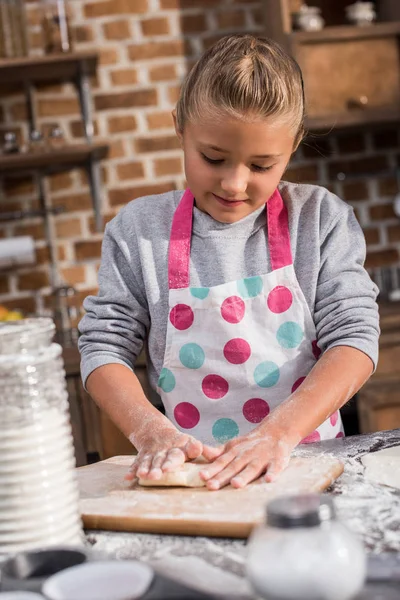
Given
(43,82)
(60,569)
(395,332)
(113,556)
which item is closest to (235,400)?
(113,556)

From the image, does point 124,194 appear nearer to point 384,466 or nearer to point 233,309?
point 233,309

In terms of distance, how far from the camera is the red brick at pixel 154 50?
116 inches

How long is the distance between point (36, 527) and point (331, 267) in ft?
2.50

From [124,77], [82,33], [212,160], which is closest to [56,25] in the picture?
[82,33]

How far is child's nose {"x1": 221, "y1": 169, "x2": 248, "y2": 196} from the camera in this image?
1350 mm

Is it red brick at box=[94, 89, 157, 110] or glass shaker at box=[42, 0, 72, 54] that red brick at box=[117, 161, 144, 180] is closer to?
red brick at box=[94, 89, 157, 110]

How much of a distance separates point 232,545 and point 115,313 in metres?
0.65

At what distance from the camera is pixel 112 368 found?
1441 millimetres

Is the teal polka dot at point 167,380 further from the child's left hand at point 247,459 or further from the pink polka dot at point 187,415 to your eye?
the child's left hand at point 247,459

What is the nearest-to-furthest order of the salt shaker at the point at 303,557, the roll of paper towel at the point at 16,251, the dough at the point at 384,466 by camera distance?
the salt shaker at the point at 303,557
the dough at the point at 384,466
the roll of paper towel at the point at 16,251

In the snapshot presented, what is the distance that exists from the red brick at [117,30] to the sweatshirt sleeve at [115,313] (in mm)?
1534

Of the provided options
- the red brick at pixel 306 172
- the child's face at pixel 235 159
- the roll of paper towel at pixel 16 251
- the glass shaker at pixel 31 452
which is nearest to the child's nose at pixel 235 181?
the child's face at pixel 235 159

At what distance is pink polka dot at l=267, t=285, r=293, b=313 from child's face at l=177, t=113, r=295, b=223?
149mm

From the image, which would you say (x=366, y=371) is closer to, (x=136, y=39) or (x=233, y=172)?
(x=233, y=172)
